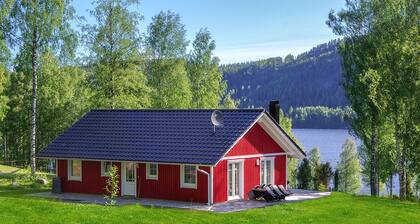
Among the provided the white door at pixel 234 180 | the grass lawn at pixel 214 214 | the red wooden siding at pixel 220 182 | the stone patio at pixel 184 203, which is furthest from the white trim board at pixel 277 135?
the grass lawn at pixel 214 214

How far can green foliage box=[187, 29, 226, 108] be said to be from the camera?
50.0m

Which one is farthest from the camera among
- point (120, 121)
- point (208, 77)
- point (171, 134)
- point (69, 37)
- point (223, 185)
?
point (208, 77)

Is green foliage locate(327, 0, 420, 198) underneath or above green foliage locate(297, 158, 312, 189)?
above

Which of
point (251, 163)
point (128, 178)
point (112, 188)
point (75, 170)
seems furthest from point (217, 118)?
point (75, 170)

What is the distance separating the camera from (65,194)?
99.0 ft

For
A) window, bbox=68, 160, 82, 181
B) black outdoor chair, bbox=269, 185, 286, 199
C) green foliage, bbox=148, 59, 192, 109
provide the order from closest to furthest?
1. black outdoor chair, bbox=269, 185, 286, 199
2. window, bbox=68, 160, 82, 181
3. green foliage, bbox=148, 59, 192, 109

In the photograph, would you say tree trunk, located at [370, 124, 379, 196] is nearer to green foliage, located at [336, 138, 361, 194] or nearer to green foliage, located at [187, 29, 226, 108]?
green foliage, located at [187, 29, 226, 108]

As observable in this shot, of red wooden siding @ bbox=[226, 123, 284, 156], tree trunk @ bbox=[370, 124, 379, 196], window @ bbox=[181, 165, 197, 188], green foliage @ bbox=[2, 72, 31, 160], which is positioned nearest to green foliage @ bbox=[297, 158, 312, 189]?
Answer: tree trunk @ bbox=[370, 124, 379, 196]

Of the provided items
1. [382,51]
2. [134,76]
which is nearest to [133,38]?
[134,76]

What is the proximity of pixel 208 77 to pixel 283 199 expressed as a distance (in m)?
23.2

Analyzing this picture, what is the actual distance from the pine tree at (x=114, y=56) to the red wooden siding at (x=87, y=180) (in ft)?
32.0

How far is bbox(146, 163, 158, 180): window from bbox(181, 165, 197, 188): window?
1.57 metres

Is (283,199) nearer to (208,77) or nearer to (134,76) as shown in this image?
(134,76)

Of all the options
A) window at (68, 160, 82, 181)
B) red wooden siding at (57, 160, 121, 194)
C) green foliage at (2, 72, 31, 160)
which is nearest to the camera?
red wooden siding at (57, 160, 121, 194)
